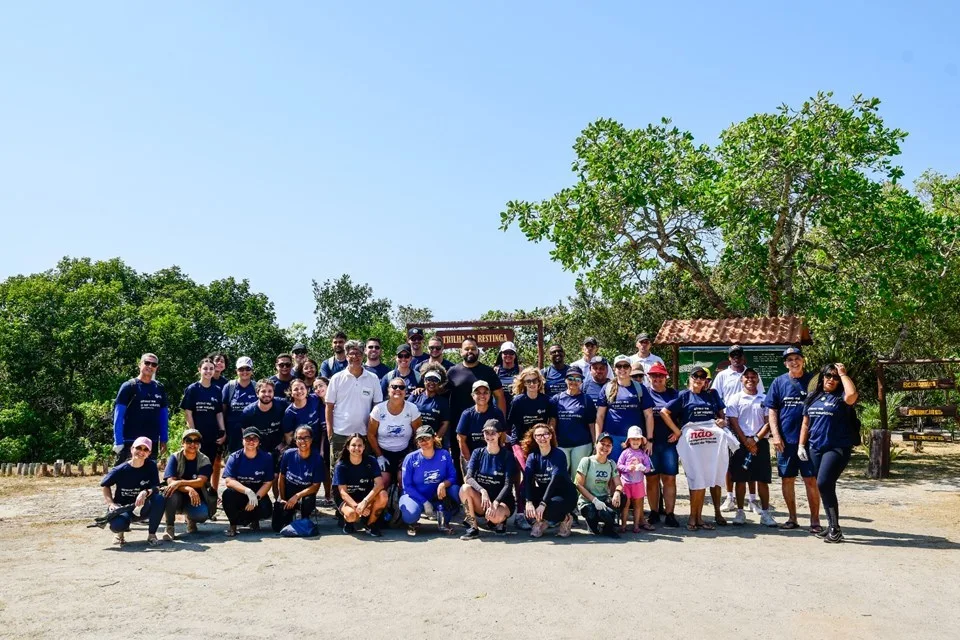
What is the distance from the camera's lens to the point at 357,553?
696cm

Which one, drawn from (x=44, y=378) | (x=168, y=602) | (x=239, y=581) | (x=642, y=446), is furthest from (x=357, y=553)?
(x=44, y=378)

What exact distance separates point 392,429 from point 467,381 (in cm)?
99

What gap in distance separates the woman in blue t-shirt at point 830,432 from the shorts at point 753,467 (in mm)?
597

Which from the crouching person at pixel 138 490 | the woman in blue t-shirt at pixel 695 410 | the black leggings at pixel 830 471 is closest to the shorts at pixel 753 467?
the woman in blue t-shirt at pixel 695 410

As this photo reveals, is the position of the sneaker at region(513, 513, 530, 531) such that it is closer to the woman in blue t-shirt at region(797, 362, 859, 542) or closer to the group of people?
the group of people

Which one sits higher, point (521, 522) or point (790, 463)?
point (790, 463)

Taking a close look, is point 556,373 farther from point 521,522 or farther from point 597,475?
point 521,522

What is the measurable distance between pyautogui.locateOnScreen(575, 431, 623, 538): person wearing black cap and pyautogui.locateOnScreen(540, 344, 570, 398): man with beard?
1.47m

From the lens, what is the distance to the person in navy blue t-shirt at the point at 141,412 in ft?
27.5

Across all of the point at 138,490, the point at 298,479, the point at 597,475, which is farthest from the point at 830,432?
the point at 138,490

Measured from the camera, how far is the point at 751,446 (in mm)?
8367

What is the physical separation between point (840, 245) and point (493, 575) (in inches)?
427

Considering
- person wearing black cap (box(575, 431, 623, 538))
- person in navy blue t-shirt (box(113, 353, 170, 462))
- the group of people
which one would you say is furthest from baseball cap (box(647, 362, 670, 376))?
person in navy blue t-shirt (box(113, 353, 170, 462))

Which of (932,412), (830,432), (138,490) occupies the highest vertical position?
(932,412)
